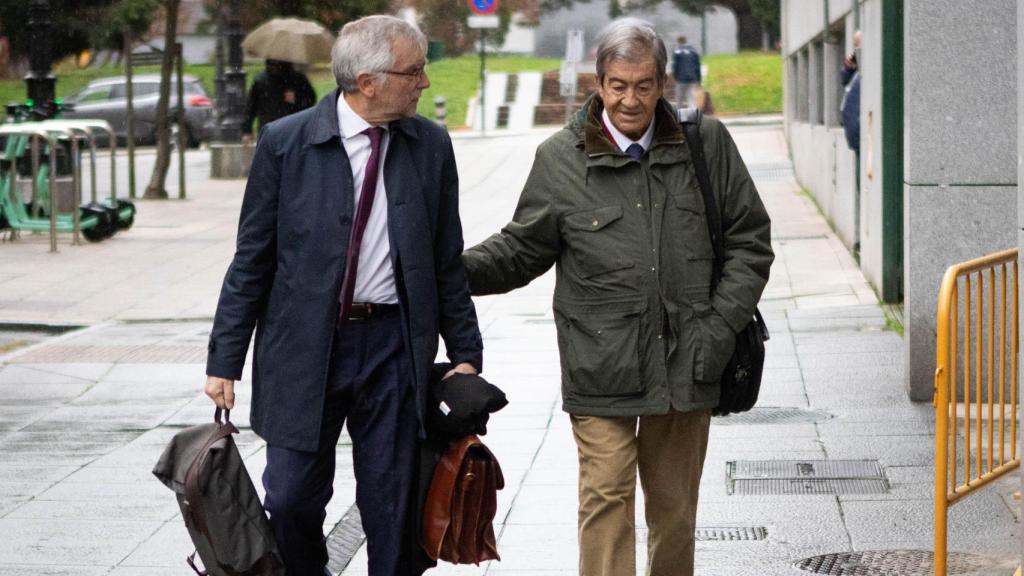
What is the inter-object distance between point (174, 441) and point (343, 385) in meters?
0.50

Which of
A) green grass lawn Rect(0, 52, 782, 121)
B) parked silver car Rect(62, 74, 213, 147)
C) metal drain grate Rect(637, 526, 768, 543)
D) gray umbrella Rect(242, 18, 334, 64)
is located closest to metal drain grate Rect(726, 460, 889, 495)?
metal drain grate Rect(637, 526, 768, 543)

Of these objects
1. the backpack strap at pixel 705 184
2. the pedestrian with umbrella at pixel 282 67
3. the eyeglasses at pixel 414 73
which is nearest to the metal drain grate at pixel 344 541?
the backpack strap at pixel 705 184

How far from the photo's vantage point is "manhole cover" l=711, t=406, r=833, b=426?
7.97 meters

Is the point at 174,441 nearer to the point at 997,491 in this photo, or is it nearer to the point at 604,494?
the point at 604,494

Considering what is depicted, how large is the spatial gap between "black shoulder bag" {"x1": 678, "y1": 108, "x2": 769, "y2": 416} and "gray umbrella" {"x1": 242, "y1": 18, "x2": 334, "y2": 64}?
1912 cm

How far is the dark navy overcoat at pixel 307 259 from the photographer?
4371 millimetres

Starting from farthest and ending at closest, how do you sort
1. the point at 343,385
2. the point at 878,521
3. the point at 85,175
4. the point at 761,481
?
the point at 85,175, the point at 761,481, the point at 878,521, the point at 343,385

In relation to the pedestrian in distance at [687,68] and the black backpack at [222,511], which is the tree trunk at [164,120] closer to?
the pedestrian in distance at [687,68]

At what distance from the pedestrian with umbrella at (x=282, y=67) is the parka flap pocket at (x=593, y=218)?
14.2 meters

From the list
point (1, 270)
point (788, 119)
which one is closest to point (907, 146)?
point (1, 270)

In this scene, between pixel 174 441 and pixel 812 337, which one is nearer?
pixel 174 441

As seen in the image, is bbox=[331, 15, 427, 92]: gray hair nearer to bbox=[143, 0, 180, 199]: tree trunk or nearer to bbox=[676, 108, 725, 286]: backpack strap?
bbox=[676, 108, 725, 286]: backpack strap

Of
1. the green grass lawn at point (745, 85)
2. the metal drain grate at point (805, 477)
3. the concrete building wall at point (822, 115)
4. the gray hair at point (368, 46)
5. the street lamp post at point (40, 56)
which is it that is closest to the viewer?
the gray hair at point (368, 46)

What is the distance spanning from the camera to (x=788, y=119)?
27.2 m
